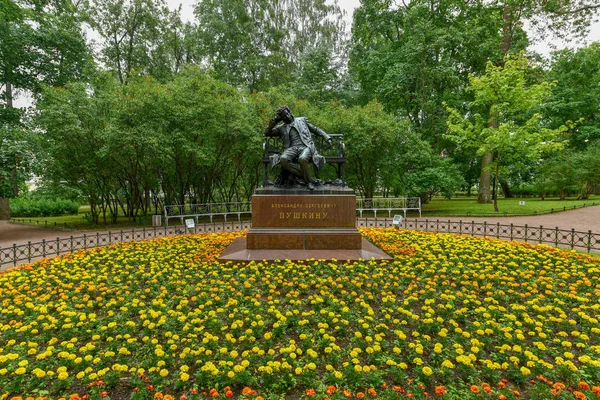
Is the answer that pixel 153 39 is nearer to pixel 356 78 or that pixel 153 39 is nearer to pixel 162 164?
pixel 162 164

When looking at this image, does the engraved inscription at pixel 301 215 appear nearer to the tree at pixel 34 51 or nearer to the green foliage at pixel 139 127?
the green foliage at pixel 139 127

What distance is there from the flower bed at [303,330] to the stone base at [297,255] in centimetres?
41

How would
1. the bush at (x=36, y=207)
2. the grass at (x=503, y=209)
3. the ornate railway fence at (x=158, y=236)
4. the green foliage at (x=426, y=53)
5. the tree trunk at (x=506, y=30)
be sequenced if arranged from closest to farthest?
the ornate railway fence at (x=158, y=236) → the grass at (x=503, y=209) → the green foliage at (x=426, y=53) → the tree trunk at (x=506, y=30) → the bush at (x=36, y=207)

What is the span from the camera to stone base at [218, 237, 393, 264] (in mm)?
7773

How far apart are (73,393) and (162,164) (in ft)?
53.6

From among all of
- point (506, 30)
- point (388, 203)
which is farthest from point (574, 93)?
point (388, 203)

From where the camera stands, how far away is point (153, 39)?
27.8 meters

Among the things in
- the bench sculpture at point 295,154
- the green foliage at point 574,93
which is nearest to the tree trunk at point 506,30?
the green foliage at point 574,93

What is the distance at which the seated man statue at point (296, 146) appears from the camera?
28.6ft

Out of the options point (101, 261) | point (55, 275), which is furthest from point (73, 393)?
point (101, 261)

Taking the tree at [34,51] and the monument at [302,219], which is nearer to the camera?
the monument at [302,219]

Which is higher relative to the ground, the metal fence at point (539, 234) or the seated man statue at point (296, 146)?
the seated man statue at point (296, 146)

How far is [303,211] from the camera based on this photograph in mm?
8594

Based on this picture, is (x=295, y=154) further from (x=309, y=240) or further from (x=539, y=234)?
(x=539, y=234)
